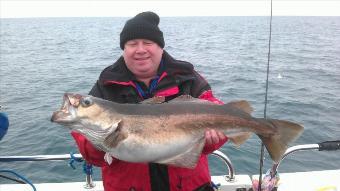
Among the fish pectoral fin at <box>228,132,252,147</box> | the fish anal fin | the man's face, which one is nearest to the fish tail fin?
the fish pectoral fin at <box>228,132,252,147</box>

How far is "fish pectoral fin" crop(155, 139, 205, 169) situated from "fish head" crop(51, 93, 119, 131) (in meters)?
0.66

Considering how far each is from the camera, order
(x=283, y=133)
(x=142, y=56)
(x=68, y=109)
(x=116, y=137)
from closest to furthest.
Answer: (x=68, y=109)
(x=116, y=137)
(x=283, y=133)
(x=142, y=56)

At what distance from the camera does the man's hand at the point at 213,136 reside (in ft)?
12.1

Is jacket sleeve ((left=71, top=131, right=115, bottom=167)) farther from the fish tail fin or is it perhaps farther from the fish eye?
the fish tail fin

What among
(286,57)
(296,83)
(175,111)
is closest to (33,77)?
(296,83)

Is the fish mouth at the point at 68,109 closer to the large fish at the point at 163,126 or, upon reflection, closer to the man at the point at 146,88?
the large fish at the point at 163,126

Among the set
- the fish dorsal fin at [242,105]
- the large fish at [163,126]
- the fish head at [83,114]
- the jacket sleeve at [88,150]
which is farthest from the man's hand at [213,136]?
the jacket sleeve at [88,150]

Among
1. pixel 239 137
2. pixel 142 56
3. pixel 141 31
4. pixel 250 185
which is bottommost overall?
pixel 250 185

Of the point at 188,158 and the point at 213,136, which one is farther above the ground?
the point at 213,136

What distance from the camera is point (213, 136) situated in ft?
12.2

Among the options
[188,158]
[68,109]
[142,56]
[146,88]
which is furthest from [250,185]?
[68,109]

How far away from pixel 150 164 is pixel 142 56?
1110mm

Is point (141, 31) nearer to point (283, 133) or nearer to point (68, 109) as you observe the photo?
point (68, 109)

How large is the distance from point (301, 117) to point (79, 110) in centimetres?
1131
